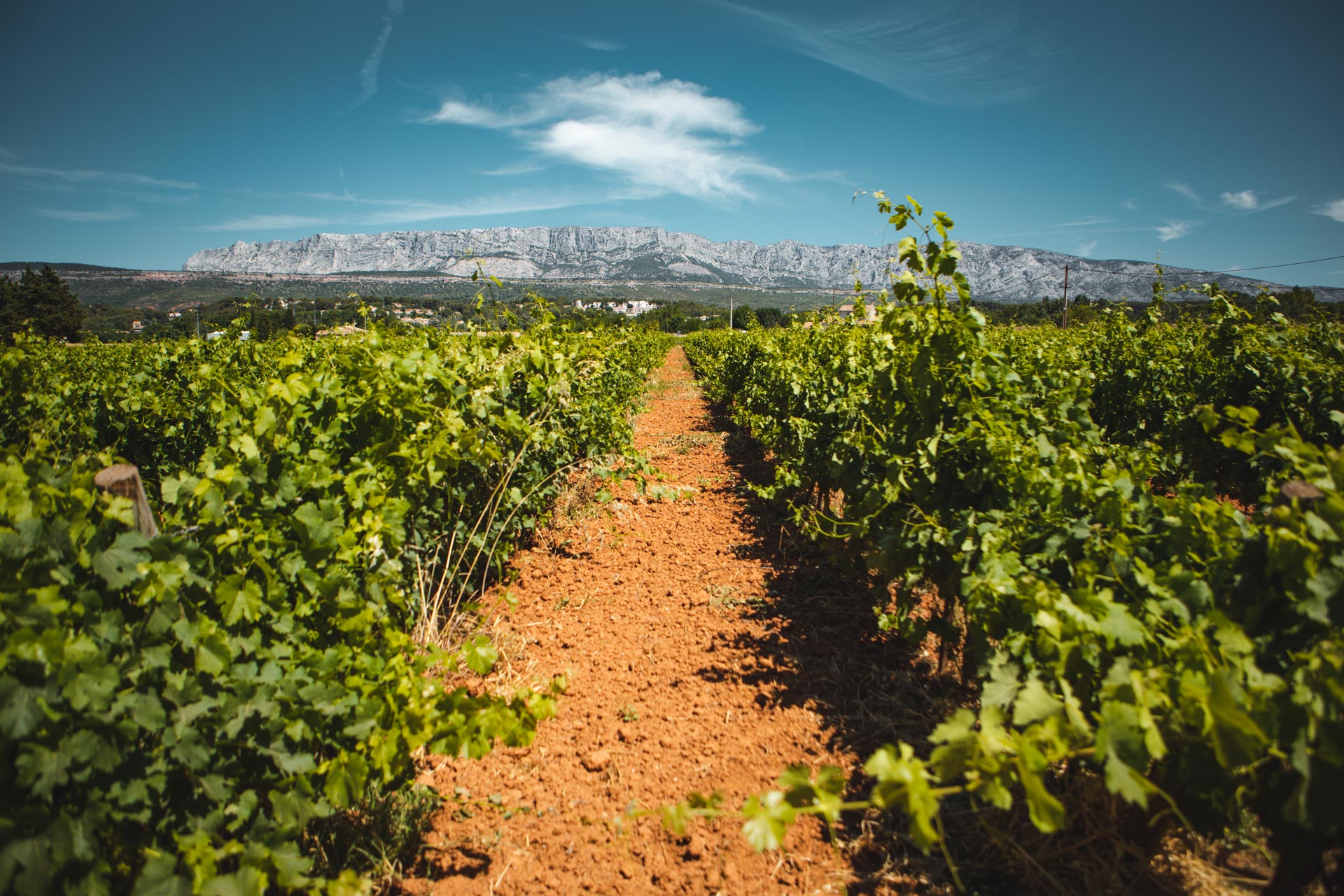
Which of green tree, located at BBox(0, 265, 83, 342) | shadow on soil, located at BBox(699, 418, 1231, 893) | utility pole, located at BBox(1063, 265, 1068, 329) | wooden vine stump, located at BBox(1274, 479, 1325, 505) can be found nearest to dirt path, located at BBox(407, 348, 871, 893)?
shadow on soil, located at BBox(699, 418, 1231, 893)

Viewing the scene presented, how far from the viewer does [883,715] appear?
9.28 feet

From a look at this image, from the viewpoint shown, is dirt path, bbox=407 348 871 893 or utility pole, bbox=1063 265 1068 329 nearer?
dirt path, bbox=407 348 871 893

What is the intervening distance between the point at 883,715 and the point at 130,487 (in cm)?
305

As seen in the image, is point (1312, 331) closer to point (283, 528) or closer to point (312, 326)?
point (283, 528)

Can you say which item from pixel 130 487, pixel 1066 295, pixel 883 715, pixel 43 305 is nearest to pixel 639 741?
pixel 883 715

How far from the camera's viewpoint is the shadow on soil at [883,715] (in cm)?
192

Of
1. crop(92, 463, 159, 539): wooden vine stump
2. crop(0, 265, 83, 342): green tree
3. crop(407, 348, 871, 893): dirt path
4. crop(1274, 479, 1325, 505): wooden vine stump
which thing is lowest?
crop(407, 348, 871, 893): dirt path

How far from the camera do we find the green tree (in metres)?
41.5

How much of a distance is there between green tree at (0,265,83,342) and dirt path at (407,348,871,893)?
54437 millimetres

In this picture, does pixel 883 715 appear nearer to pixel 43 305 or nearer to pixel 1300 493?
pixel 1300 493

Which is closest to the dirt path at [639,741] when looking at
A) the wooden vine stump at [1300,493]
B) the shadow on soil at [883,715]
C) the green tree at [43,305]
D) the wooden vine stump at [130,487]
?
the shadow on soil at [883,715]

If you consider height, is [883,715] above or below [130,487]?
below

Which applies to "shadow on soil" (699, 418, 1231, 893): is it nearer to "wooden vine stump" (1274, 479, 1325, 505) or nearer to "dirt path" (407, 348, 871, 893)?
"dirt path" (407, 348, 871, 893)

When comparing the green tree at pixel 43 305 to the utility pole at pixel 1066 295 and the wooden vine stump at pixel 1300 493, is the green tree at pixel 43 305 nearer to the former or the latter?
the wooden vine stump at pixel 1300 493
